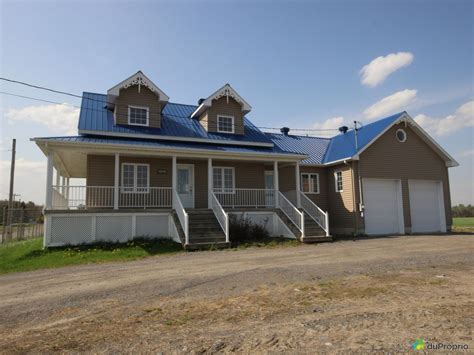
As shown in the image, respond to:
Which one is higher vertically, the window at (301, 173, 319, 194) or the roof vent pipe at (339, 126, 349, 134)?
the roof vent pipe at (339, 126, 349, 134)

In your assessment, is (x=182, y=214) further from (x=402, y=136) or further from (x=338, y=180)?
(x=402, y=136)

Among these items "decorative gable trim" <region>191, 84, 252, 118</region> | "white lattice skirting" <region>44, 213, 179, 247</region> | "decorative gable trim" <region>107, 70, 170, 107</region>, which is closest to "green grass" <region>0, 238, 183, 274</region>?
"white lattice skirting" <region>44, 213, 179, 247</region>

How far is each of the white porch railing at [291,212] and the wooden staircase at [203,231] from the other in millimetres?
3537

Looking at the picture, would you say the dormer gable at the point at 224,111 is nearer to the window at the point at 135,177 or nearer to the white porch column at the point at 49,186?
the window at the point at 135,177

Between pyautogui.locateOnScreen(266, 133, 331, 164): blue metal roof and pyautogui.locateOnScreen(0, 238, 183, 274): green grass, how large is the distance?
10819 millimetres

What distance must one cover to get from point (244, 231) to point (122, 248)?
5.08 meters

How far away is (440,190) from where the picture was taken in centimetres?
2206

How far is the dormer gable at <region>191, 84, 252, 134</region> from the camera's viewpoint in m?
19.5

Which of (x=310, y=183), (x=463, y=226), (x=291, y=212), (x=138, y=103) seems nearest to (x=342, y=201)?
(x=310, y=183)

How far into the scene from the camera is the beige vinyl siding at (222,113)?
1958 cm

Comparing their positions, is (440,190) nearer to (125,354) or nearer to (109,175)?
(109,175)

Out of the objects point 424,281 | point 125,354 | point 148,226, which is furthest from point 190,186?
point 125,354

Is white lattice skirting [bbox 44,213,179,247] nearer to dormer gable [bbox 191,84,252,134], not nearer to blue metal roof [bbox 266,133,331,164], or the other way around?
dormer gable [bbox 191,84,252,134]

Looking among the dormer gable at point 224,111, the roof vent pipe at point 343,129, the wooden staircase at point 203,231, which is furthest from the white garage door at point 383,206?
the wooden staircase at point 203,231
